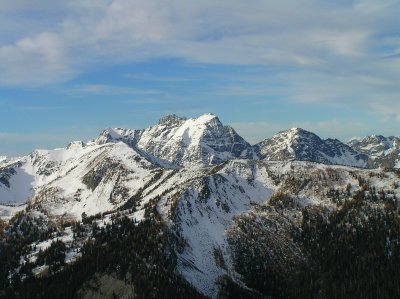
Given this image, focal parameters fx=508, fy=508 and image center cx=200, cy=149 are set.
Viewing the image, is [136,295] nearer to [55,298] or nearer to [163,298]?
[163,298]

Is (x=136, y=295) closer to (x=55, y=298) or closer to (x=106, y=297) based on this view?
(x=106, y=297)

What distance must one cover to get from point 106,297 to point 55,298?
2009cm

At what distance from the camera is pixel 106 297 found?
200 meters

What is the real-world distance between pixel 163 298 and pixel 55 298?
4249 cm

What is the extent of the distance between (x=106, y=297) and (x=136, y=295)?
11801 mm

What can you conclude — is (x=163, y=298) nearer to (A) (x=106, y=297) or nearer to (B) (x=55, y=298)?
(A) (x=106, y=297)

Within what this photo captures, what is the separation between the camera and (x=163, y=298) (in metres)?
200

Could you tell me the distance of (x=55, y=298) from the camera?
200m

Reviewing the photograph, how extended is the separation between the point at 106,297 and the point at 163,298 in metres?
→ 22.4

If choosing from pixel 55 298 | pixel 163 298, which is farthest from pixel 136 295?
pixel 55 298

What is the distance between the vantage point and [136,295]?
656ft

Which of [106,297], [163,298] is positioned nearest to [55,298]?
[106,297]
